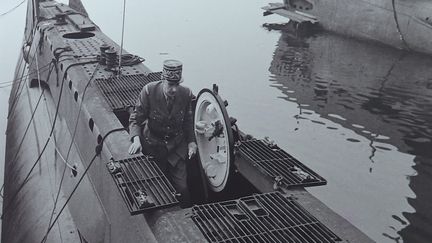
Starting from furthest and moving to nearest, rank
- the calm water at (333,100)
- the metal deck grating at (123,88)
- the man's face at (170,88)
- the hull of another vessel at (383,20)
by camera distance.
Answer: the hull of another vessel at (383,20), the calm water at (333,100), the metal deck grating at (123,88), the man's face at (170,88)

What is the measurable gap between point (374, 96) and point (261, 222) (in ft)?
54.8

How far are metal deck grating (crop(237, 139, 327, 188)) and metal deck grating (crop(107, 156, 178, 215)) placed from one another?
1.37m

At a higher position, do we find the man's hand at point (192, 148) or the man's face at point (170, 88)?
the man's face at point (170, 88)

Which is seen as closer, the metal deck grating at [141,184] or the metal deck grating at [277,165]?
the metal deck grating at [141,184]

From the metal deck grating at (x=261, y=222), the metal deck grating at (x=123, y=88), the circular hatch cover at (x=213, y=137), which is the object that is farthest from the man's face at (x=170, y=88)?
the metal deck grating at (x=123, y=88)

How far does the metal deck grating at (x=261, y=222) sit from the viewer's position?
5027 mm

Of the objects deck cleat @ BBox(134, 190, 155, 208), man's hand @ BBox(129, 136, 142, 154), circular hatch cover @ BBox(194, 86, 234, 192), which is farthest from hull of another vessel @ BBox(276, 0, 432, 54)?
deck cleat @ BBox(134, 190, 155, 208)

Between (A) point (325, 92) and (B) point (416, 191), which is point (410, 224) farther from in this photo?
(A) point (325, 92)

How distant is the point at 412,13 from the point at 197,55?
43.7 ft

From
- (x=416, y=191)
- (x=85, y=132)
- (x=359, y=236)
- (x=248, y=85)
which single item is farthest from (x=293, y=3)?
(x=359, y=236)

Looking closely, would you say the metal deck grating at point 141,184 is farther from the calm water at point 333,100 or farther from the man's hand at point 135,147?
the calm water at point 333,100

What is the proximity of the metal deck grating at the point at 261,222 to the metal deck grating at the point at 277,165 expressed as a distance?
15.5 inches

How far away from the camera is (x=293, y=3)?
125 ft

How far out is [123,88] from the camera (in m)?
10.1
